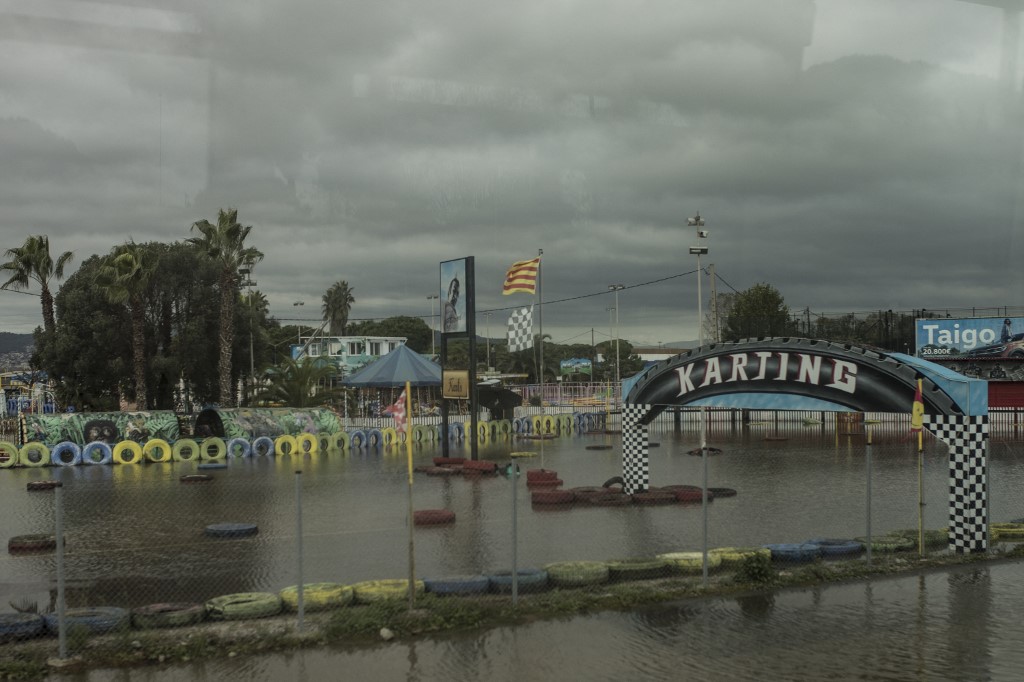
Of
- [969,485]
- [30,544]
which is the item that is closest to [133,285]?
[30,544]

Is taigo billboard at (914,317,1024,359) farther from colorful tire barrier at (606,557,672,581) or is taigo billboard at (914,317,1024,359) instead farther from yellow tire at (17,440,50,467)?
yellow tire at (17,440,50,467)

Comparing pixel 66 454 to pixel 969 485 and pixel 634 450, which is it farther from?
pixel 969 485

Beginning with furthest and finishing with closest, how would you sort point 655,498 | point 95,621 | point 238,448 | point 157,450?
1. point 238,448
2. point 157,450
3. point 655,498
4. point 95,621

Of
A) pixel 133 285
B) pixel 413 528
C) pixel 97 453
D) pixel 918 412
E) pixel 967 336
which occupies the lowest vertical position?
pixel 97 453

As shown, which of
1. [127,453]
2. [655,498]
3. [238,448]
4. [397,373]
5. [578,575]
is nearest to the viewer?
[578,575]

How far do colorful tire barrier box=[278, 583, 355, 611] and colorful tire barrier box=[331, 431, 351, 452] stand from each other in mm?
26412

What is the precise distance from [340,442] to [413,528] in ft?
Result: 80.3

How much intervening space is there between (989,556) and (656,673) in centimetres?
797

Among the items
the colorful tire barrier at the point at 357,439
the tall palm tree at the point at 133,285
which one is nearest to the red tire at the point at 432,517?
the colorful tire barrier at the point at 357,439

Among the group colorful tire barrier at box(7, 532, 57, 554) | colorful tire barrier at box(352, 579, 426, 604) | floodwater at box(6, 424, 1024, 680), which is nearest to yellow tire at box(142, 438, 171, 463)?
floodwater at box(6, 424, 1024, 680)

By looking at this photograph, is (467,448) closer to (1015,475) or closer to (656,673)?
(1015,475)

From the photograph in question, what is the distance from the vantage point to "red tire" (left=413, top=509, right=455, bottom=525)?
17969mm

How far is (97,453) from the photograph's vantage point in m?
31.7

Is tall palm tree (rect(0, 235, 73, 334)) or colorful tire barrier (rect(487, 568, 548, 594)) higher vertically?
tall palm tree (rect(0, 235, 73, 334))
